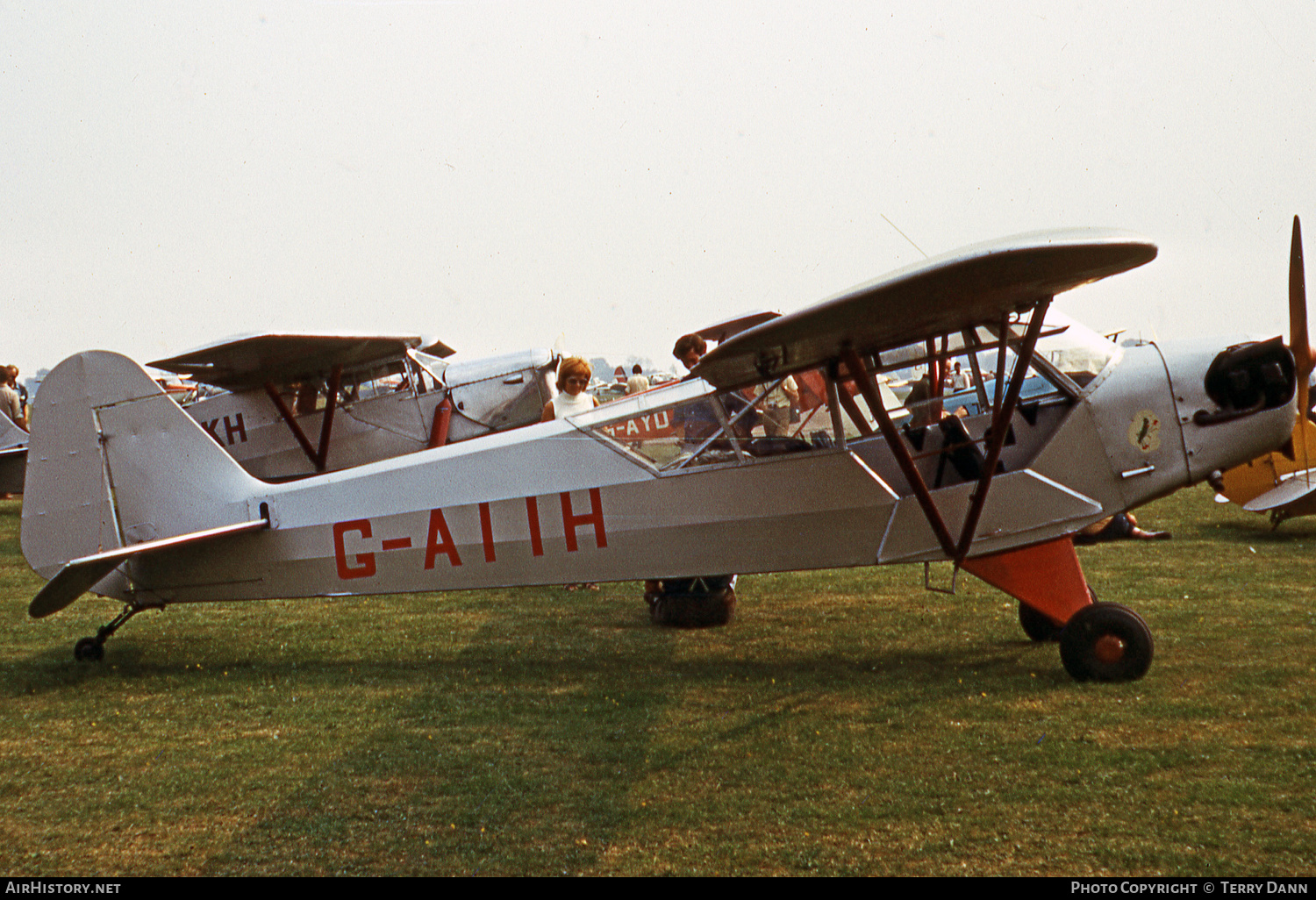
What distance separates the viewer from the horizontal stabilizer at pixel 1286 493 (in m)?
8.84

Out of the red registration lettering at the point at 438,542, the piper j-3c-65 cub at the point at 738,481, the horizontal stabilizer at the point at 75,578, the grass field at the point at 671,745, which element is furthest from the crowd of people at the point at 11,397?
the red registration lettering at the point at 438,542

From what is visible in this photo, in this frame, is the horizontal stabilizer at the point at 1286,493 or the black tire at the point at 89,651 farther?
the horizontal stabilizer at the point at 1286,493

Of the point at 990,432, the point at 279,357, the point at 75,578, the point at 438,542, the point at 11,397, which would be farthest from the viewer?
the point at 11,397

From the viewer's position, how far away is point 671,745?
4.53 m

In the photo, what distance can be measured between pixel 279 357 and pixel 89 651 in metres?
4.85

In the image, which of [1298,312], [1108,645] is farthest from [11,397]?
[1298,312]

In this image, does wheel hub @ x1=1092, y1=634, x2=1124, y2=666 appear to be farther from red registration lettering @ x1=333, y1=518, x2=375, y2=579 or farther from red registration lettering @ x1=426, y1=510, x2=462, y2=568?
red registration lettering @ x1=333, y1=518, x2=375, y2=579

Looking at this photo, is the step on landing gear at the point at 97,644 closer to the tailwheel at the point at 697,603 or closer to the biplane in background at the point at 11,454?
the tailwheel at the point at 697,603

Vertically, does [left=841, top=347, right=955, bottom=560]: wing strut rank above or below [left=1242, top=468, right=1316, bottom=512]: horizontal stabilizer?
above

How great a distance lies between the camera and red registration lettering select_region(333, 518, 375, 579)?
5.86 m

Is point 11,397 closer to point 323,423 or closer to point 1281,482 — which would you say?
point 323,423

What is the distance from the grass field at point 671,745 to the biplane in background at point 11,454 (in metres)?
8.41

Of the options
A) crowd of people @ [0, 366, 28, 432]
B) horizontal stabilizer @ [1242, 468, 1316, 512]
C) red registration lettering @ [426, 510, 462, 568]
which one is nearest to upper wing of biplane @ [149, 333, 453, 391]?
red registration lettering @ [426, 510, 462, 568]

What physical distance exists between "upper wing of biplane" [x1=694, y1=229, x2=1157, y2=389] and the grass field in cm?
178
